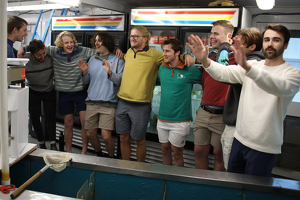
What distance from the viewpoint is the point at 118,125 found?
2.84 meters

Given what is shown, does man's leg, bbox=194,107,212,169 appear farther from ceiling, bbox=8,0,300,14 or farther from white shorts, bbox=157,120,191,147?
ceiling, bbox=8,0,300,14

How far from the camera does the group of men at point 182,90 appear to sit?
1.60m

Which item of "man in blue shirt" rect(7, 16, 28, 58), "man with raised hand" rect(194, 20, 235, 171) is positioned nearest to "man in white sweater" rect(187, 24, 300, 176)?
"man with raised hand" rect(194, 20, 235, 171)

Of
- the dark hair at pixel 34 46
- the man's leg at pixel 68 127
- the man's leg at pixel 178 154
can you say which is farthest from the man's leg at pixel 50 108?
the man's leg at pixel 178 154

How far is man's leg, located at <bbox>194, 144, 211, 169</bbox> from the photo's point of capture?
8.04 ft

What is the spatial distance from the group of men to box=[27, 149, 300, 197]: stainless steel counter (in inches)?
11.4

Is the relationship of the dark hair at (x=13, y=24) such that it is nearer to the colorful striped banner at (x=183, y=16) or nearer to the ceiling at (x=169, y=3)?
the ceiling at (x=169, y=3)

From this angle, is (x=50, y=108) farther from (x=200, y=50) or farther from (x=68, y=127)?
(x=200, y=50)

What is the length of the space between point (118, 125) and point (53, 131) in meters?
1.10

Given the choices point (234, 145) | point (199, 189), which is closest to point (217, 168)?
point (234, 145)

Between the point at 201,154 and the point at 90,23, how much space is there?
308 cm

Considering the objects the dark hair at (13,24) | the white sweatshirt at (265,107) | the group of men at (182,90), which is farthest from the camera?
the dark hair at (13,24)

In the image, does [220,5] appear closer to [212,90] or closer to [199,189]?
[212,90]

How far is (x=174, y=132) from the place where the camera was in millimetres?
2557
